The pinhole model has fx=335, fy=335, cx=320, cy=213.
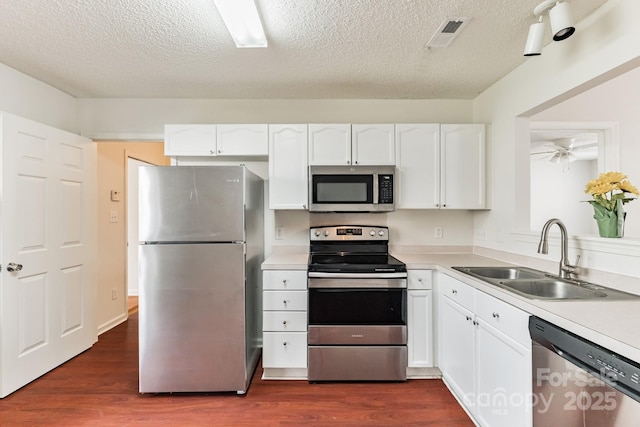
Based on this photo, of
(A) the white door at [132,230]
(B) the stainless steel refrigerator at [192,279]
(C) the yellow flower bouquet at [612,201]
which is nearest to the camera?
(C) the yellow flower bouquet at [612,201]

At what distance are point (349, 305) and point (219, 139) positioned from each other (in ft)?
5.66

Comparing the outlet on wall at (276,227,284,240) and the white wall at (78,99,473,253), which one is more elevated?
the white wall at (78,99,473,253)

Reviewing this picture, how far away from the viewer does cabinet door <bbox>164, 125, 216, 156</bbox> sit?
2836 mm

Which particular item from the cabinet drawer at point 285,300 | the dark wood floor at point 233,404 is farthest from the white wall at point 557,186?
the cabinet drawer at point 285,300

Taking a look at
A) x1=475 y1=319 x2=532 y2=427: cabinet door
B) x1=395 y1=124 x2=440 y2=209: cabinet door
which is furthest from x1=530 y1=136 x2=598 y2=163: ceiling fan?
x1=475 y1=319 x2=532 y2=427: cabinet door

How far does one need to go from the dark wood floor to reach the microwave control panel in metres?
1.40

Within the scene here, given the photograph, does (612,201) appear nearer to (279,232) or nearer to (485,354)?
(485,354)

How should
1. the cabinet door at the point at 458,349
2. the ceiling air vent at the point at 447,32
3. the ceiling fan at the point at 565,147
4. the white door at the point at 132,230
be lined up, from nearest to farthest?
the ceiling air vent at the point at 447,32
the cabinet door at the point at 458,349
the ceiling fan at the point at 565,147
the white door at the point at 132,230

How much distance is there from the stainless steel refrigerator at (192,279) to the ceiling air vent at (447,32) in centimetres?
149

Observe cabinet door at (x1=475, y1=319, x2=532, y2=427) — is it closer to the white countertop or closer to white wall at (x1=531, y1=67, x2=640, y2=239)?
the white countertop

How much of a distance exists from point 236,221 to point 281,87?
1.31 metres

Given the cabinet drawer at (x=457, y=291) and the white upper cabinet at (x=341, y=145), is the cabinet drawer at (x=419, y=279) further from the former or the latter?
the white upper cabinet at (x=341, y=145)

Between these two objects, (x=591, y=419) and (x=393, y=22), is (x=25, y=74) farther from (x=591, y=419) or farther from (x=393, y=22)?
(x=591, y=419)

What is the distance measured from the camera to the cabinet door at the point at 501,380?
58.3 inches
